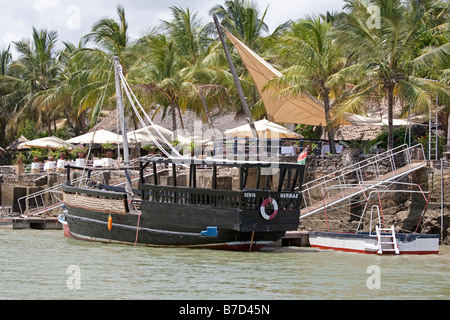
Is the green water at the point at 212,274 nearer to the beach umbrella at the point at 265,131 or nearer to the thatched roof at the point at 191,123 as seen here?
the beach umbrella at the point at 265,131

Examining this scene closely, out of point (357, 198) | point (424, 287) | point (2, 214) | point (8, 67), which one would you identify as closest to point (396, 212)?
point (357, 198)

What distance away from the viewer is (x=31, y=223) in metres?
28.4

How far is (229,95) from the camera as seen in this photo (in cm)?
3753

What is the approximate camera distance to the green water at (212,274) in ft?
44.8

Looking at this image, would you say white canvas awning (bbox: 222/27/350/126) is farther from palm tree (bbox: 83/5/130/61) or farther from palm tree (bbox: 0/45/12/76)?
palm tree (bbox: 0/45/12/76)

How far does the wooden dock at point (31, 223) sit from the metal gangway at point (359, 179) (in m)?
10.9

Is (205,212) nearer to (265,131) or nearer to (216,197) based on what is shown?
(216,197)

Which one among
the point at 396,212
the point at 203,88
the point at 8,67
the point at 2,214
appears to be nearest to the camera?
the point at 396,212

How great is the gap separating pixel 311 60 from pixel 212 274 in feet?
44.4

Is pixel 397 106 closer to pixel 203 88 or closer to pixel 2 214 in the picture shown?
pixel 203 88

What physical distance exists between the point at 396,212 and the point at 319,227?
2.73 meters

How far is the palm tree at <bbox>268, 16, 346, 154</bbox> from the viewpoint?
27016 millimetres

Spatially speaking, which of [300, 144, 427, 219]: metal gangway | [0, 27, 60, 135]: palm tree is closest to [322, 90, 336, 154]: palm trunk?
[300, 144, 427, 219]: metal gangway
